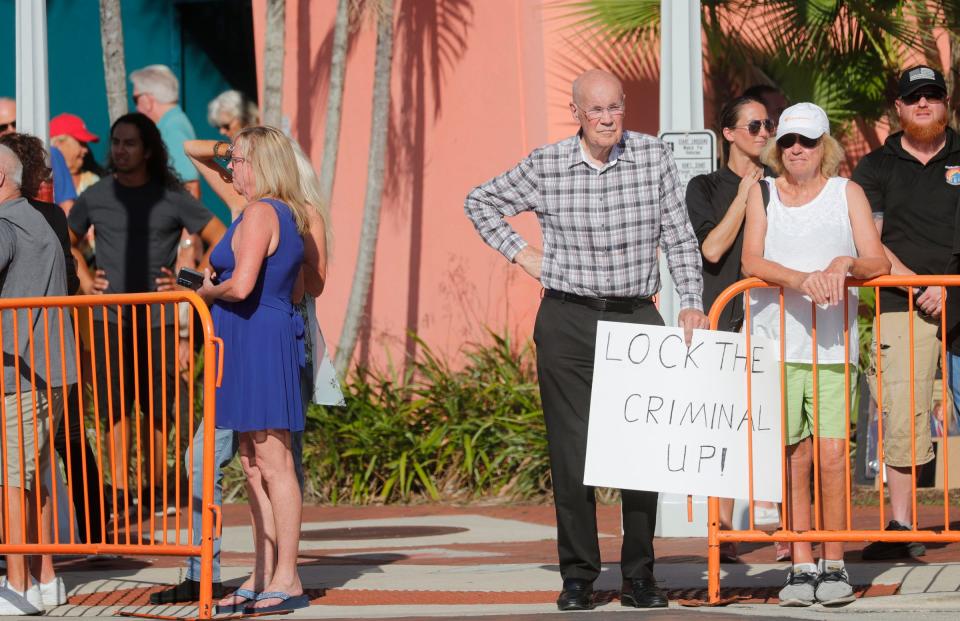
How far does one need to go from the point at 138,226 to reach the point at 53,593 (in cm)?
304

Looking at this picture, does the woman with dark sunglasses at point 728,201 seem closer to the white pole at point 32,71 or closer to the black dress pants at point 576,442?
the black dress pants at point 576,442

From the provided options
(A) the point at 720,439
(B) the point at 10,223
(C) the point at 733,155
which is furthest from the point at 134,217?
(A) the point at 720,439

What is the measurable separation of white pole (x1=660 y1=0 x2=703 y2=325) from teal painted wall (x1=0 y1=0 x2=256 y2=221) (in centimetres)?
846

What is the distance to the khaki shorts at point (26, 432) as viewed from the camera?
23.8ft

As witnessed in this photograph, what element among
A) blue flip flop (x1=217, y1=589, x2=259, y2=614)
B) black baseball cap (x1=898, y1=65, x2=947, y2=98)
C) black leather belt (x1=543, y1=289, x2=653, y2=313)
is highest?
black baseball cap (x1=898, y1=65, x2=947, y2=98)

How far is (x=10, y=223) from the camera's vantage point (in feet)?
23.7

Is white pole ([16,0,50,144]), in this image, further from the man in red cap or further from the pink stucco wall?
the pink stucco wall

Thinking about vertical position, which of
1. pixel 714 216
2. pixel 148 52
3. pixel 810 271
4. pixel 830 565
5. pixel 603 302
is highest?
pixel 148 52

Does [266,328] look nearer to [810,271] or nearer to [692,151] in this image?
[810,271]

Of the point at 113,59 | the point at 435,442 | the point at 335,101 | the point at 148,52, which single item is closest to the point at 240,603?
the point at 435,442

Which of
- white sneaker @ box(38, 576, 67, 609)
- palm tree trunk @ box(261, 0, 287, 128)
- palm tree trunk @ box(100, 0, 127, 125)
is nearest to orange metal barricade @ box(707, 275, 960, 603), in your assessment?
white sneaker @ box(38, 576, 67, 609)

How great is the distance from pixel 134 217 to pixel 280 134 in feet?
10.2

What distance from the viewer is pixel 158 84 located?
500 inches

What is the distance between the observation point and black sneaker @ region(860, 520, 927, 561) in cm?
801
